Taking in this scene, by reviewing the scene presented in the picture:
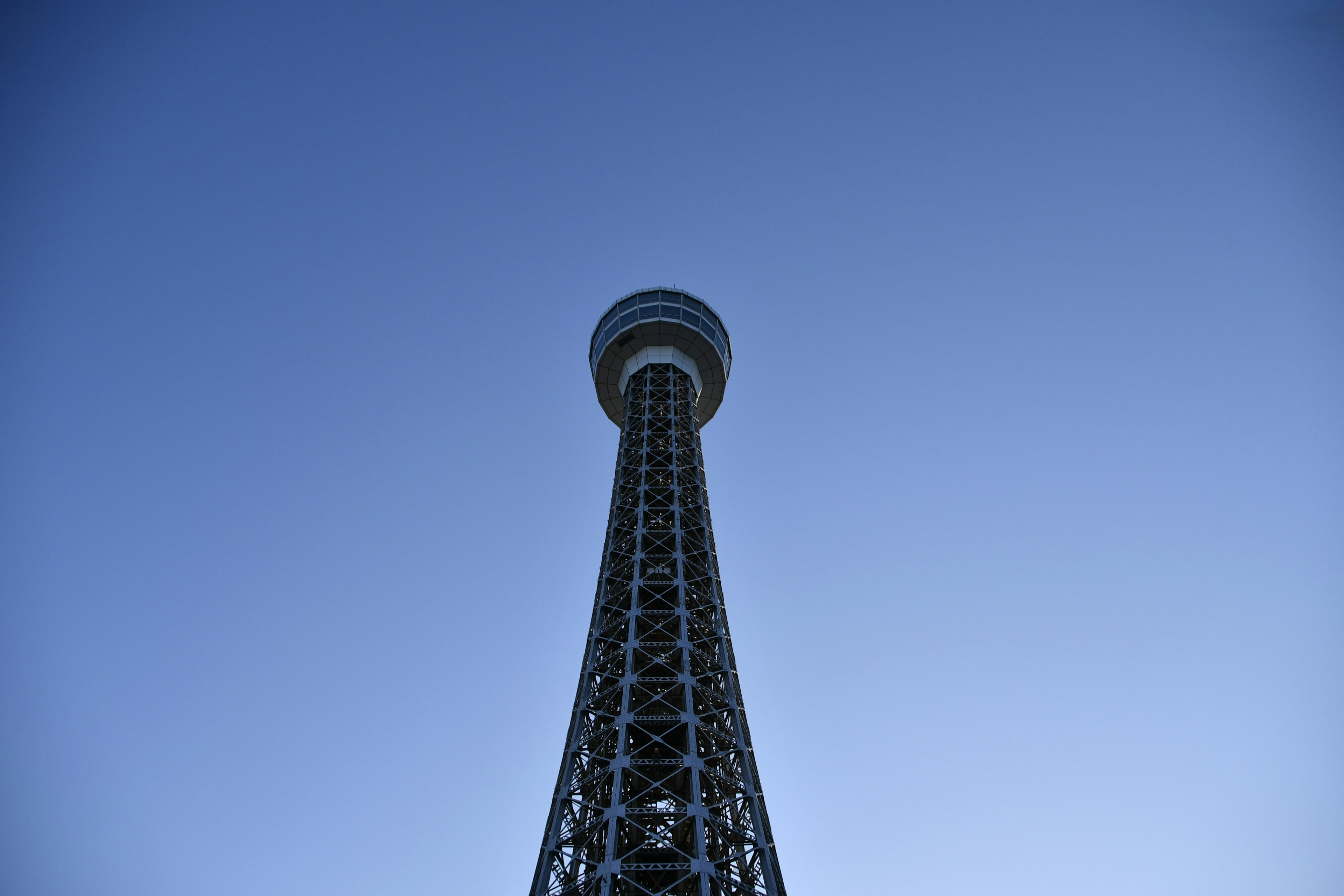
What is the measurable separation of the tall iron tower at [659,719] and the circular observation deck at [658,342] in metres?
4.68

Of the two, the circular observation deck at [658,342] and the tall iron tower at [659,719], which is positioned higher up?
the circular observation deck at [658,342]

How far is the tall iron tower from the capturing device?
28141 millimetres

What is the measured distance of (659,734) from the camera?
33250 mm

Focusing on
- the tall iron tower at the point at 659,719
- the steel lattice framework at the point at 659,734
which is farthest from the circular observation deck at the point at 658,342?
the steel lattice framework at the point at 659,734

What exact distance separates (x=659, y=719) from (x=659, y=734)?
139 centimetres

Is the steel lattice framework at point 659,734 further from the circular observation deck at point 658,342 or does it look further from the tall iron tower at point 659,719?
the circular observation deck at point 658,342

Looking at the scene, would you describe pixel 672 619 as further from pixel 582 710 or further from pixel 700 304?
pixel 700 304

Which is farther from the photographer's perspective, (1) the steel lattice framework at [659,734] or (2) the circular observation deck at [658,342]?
(2) the circular observation deck at [658,342]

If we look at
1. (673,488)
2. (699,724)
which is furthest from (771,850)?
(673,488)

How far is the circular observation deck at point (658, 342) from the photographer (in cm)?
5528

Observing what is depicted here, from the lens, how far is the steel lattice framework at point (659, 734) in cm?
2805

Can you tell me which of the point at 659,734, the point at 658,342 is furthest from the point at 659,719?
the point at 658,342

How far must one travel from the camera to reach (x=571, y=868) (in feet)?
91.9

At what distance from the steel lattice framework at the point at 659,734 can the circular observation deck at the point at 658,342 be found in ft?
39.4
